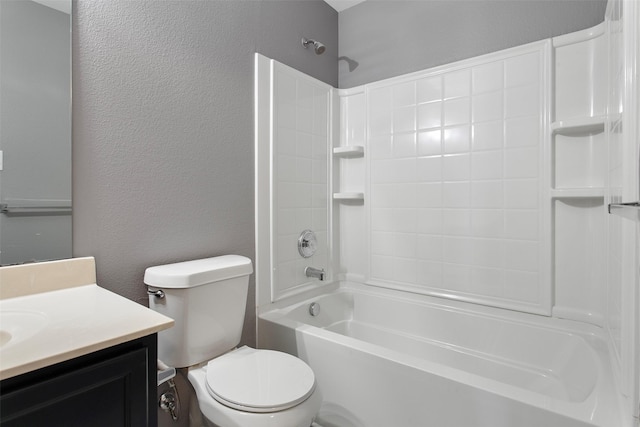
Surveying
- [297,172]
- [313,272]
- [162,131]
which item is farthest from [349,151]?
[162,131]

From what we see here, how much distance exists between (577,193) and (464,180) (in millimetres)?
546

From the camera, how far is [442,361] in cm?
192

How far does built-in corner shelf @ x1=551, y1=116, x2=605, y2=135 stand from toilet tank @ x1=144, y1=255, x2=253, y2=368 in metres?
1.68

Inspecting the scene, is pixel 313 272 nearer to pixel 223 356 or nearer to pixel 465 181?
pixel 223 356

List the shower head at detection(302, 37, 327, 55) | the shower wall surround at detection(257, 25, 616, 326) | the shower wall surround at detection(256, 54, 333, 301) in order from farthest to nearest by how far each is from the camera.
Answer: the shower head at detection(302, 37, 327, 55)
the shower wall surround at detection(256, 54, 333, 301)
the shower wall surround at detection(257, 25, 616, 326)

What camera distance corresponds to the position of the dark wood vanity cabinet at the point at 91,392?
25.6 inches

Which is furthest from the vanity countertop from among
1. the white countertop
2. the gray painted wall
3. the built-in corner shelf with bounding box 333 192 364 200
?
the built-in corner shelf with bounding box 333 192 364 200

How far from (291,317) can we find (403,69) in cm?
174

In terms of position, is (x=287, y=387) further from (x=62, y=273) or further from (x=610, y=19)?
(x=610, y=19)

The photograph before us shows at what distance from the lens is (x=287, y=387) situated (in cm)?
120

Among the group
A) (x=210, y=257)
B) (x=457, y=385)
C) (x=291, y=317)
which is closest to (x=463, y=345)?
(x=457, y=385)

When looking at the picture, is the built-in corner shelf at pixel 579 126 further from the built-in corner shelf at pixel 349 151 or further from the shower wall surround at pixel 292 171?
the shower wall surround at pixel 292 171

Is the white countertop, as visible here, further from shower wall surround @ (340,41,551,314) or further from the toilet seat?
shower wall surround @ (340,41,551,314)

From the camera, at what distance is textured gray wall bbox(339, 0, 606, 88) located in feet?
5.67
